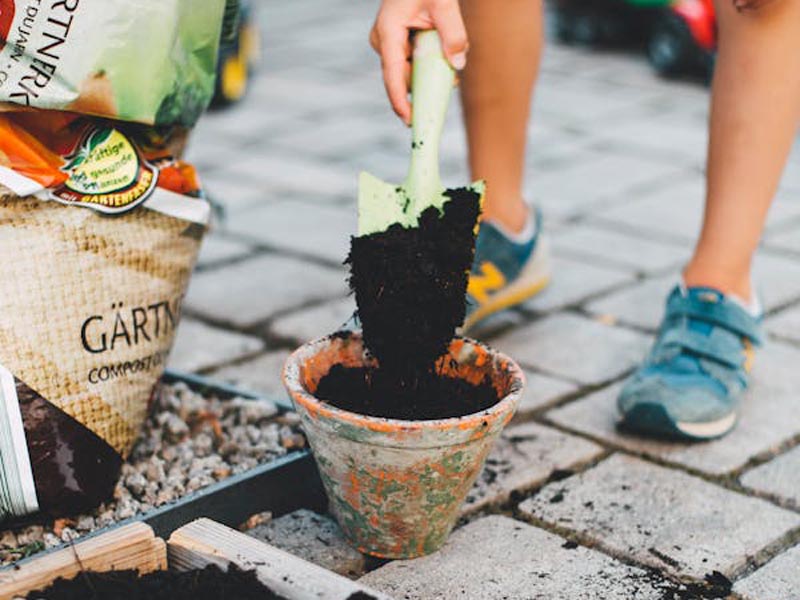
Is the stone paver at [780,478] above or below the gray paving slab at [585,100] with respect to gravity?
below

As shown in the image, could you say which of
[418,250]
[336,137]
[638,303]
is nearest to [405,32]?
[418,250]

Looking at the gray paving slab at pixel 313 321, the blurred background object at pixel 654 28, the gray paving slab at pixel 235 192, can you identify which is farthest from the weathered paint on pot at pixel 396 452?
the blurred background object at pixel 654 28

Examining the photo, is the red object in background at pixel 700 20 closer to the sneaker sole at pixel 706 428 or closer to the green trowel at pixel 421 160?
the sneaker sole at pixel 706 428

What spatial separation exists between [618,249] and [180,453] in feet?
4.78

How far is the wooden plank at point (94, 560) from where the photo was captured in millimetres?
1222

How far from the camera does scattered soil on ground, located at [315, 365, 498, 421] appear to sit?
1.49 metres

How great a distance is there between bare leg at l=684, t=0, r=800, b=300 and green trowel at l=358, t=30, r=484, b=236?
23.7 inches

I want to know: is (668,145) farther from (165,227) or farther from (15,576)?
(15,576)

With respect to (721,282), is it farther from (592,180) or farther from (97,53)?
(592,180)

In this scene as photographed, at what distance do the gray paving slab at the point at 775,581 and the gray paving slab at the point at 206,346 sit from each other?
1092 mm

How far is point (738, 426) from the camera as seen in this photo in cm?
194

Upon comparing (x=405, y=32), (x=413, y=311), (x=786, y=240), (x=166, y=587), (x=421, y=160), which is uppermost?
(x=405, y=32)

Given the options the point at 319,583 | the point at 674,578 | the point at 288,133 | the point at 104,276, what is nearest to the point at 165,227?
the point at 104,276

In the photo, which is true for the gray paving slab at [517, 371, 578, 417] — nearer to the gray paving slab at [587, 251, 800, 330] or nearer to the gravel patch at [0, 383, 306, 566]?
the gray paving slab at [587, 251, 800, 330]
